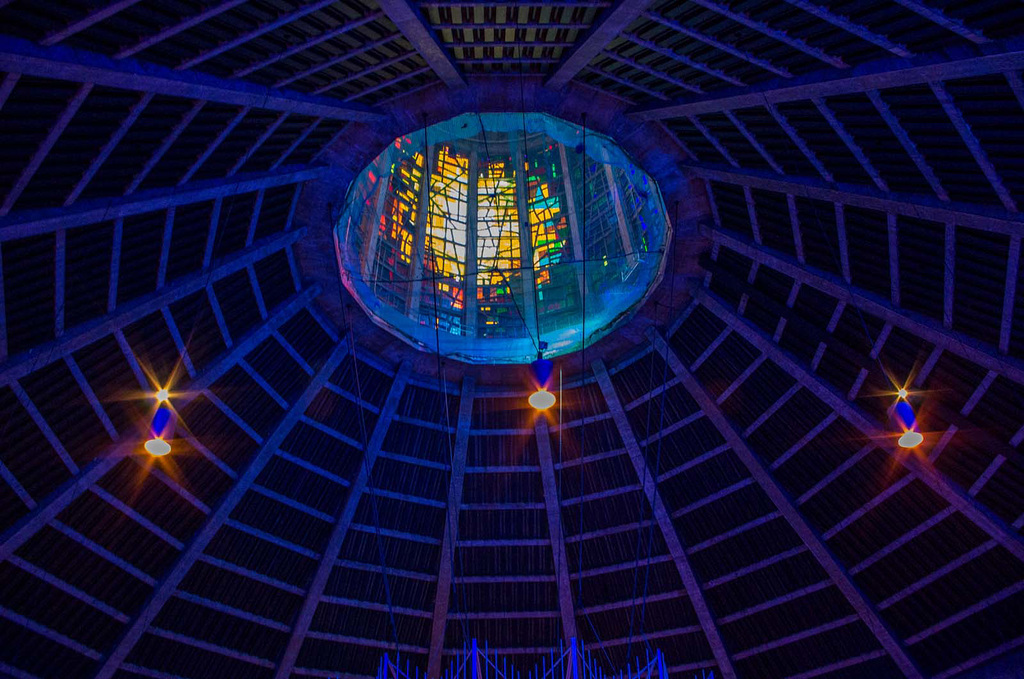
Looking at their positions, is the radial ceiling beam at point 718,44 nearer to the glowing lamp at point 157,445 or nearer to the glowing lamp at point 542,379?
the glowing lamp at point 542,379

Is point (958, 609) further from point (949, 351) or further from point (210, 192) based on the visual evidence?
point (210, 192)

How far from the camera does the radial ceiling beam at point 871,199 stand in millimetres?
16375

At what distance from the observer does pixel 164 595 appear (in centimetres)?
2359

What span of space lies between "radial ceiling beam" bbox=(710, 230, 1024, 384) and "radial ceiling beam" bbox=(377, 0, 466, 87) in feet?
27.4

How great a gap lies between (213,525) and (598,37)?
1670 cm

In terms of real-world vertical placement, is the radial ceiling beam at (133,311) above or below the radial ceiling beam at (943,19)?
above

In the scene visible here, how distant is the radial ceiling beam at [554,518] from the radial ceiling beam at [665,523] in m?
2.28

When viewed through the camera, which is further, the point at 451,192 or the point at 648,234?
the point at 451,192

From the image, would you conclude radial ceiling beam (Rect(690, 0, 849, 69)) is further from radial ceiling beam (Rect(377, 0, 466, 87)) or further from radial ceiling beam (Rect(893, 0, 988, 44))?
radial ceiling beam (Rect(377, 0, 466, 87))

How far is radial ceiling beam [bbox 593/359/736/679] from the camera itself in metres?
25.8

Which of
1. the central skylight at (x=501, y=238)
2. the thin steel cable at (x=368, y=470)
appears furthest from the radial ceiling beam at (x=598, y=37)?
the thin steel cable at (x=368, y=470)

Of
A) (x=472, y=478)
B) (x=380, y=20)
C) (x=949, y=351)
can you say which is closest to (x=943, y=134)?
(x=949, y=351)

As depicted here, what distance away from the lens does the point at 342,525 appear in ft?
84.8

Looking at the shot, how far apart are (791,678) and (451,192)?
20066 millimetres
